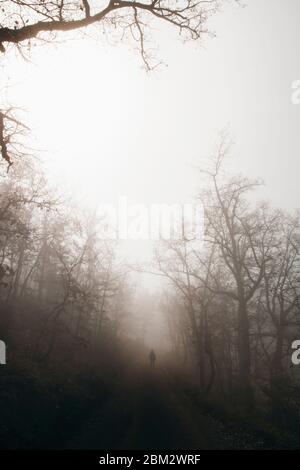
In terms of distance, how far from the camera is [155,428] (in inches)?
507

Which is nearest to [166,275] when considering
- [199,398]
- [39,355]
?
[199,398]

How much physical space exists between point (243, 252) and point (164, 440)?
12.6 m

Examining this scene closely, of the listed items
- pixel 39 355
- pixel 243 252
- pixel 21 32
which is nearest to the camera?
pixel 21 32

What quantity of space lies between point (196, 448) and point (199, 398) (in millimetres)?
9006

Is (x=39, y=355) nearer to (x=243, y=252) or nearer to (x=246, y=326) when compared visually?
(x=246, y=326)

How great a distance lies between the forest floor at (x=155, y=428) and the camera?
1111 cm

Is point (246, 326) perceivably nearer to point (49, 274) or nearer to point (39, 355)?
point (39, 355)

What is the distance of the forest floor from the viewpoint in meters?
11.1

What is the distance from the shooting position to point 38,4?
7633 millimetres
